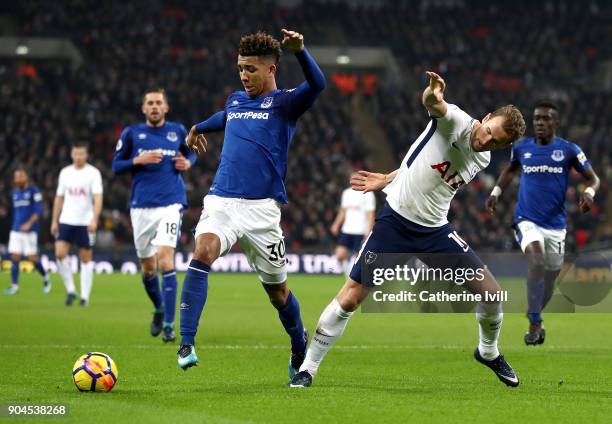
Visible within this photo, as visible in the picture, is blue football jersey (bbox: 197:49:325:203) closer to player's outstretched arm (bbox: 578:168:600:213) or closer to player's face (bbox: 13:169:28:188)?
player's outstretched arm (bbox: 578:168:600:213)

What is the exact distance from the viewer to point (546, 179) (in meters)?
11.8

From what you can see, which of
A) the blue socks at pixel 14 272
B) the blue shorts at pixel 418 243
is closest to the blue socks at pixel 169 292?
the blue shorts at pixel 418 243

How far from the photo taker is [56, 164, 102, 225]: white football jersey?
16.0 metres

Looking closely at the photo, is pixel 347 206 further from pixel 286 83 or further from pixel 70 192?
pixel 286 83

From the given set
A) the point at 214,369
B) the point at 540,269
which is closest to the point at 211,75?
the point at 540,269

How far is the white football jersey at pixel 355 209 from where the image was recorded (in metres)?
22.5

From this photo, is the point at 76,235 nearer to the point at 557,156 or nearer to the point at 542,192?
the point at 542,192

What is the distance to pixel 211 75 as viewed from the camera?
1427 inches

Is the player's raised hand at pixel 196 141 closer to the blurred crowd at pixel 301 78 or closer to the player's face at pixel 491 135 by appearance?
the player's face at pixel 491 135

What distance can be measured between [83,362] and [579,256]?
1525cm

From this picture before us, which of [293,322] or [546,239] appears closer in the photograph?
[293,322]

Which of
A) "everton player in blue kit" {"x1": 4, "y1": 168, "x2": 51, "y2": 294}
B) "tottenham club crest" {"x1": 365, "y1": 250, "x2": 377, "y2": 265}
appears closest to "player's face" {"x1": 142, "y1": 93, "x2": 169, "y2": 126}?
→ "tottenham club crest" {"x1": 365, "y1": 250, "x2": 377, "y2": 265}

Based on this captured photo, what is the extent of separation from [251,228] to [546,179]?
4.95 meters

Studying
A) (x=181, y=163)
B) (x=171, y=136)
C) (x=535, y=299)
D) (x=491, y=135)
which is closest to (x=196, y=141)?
(x=491, y=135)
